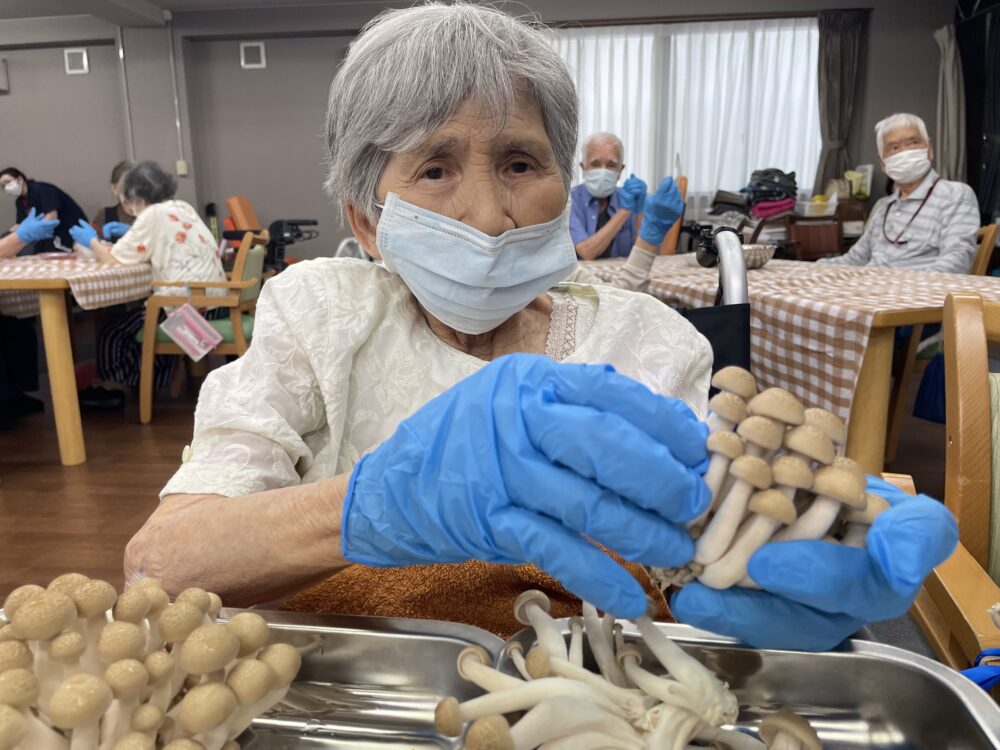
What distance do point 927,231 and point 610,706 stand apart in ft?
13.4

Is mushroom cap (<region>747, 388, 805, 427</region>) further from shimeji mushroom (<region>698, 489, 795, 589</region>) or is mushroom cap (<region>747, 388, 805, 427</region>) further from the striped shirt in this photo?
the striped shirt

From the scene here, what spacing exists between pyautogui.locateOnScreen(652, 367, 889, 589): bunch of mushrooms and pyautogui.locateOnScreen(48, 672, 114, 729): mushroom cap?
359mm

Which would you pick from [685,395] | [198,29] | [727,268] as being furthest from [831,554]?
[198,29]

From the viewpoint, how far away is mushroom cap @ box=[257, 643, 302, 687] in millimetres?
480

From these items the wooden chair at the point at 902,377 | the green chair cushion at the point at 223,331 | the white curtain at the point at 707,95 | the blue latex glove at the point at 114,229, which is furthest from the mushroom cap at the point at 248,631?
the white curtain at the point at 707,95

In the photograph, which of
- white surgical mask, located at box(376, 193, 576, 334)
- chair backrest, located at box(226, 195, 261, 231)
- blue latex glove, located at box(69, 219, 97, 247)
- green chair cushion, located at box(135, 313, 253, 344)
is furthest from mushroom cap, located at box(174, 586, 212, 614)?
chair backrest, located at box(226, 195, 261, 231)

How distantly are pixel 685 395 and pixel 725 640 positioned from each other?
22.7 inches

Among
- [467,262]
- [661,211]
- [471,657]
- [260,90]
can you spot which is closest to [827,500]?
[471,657]

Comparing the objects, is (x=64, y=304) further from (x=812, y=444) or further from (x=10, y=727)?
(x=812, y=444)

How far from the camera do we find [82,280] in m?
3.16

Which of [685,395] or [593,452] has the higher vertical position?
[593,452]

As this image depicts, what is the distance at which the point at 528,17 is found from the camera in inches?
46.0

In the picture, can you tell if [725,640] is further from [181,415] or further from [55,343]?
[181,415]

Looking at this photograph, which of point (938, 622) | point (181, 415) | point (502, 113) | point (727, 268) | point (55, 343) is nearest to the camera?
point (938, 622)
